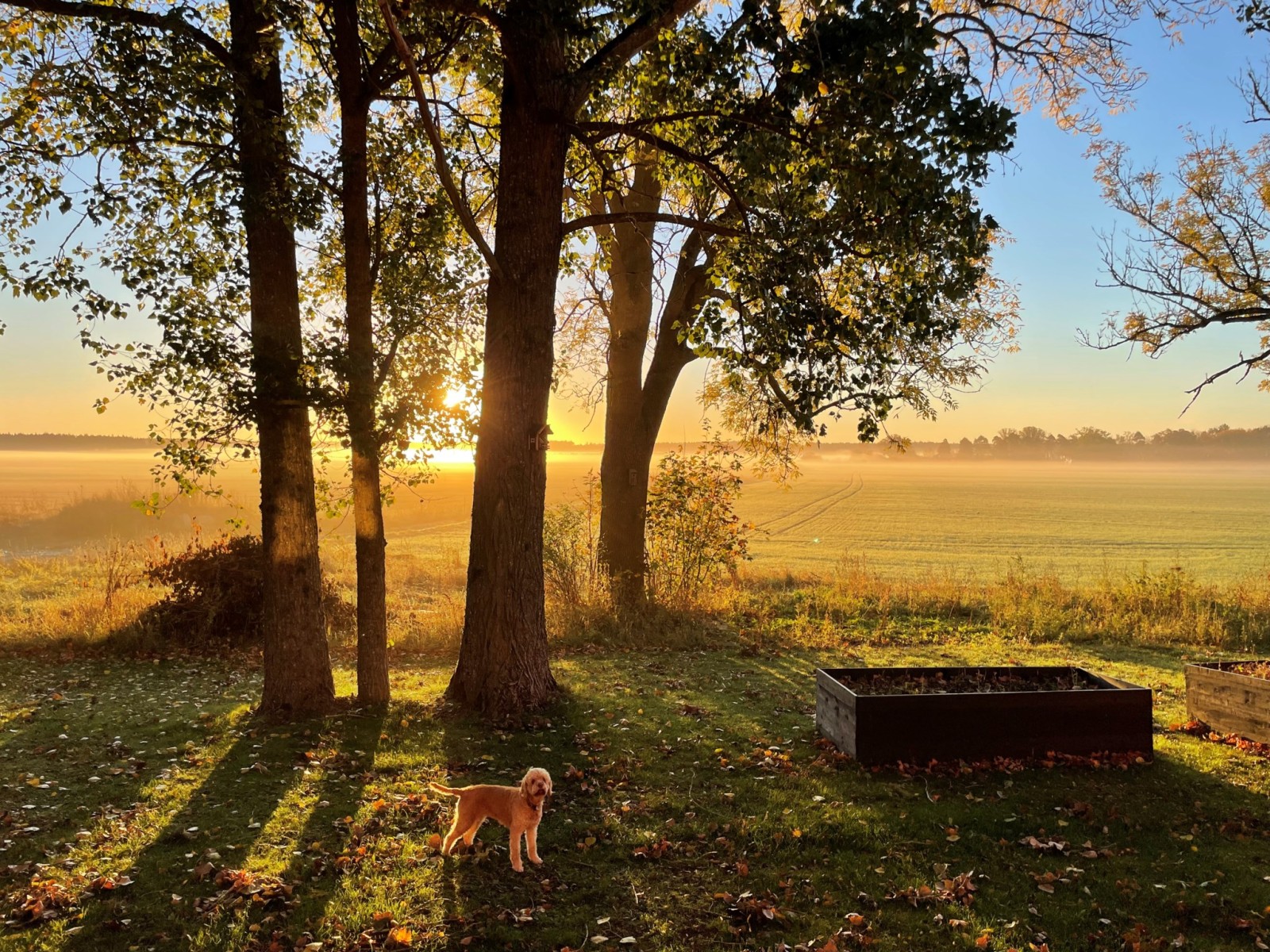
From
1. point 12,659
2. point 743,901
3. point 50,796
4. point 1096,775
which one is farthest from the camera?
point 12,659

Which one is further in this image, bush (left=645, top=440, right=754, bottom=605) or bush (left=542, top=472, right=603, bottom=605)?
bush (left=645, top=440, right=754, bottom=605)

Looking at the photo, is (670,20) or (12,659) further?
(12,659)

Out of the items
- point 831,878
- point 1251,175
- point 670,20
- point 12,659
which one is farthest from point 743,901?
point 1251,175

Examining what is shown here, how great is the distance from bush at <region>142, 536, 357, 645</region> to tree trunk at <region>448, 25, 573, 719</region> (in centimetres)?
648

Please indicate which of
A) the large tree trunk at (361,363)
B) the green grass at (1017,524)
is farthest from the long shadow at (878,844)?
the green grass at (1017,524)

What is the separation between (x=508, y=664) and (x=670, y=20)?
22.4 feet

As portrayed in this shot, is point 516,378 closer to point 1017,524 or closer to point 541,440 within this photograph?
point 541,440

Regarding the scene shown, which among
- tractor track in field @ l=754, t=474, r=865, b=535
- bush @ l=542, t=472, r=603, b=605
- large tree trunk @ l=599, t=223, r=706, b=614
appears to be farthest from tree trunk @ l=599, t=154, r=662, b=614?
tractor track in field @ l=754, t=474, r=865, b=535

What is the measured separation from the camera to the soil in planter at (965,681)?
7.33 meters

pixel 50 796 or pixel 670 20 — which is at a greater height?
pixel 670 20

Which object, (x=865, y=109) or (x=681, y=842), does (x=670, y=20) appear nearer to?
(x=865, y=109)

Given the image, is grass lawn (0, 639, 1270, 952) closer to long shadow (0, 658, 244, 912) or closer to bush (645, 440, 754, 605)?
long shadow (0, 658, 244, 912)

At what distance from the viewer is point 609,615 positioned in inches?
550

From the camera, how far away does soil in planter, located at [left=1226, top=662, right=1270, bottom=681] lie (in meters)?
7.79
